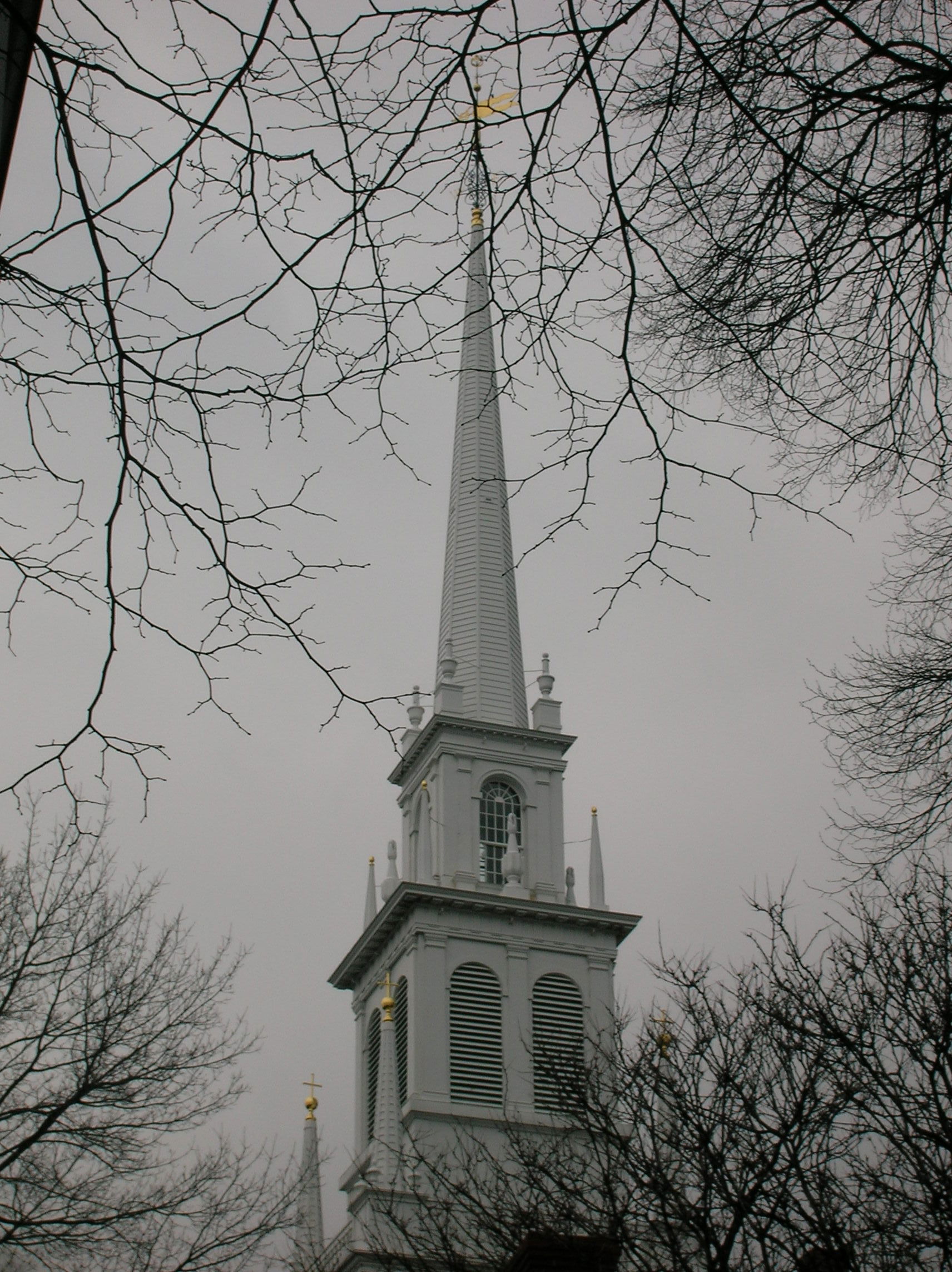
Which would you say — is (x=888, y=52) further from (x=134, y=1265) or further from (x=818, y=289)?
(x=134, y=1265)

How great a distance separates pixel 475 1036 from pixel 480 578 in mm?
13519

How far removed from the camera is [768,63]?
7.26 m

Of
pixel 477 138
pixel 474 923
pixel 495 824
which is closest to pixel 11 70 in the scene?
pixel 477 138

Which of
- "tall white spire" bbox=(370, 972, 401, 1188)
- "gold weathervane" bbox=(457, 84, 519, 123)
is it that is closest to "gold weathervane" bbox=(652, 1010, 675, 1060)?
"gold weathervane" bbox=(457, 84, 519, 123)

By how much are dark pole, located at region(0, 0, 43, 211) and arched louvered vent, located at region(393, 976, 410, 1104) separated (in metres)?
36.0

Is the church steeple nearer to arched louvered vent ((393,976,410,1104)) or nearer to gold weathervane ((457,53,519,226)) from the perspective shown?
arched louvered vent ((393,976,410,1104))

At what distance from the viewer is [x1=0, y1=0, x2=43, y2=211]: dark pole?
5.55 metres

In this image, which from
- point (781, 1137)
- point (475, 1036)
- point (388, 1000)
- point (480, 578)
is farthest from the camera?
point (480, 578)

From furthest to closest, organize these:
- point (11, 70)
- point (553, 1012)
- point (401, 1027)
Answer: point (401, 1027), point (553, 1012), point (11, 70)

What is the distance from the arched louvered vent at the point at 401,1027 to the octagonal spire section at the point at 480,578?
288 inches

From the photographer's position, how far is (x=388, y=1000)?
3941 cm

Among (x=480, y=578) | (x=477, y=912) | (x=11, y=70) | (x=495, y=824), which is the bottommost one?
(x=11, y=70)

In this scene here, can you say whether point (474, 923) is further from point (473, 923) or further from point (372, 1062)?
point (372, 1062)

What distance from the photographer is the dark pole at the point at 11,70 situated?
5555 mm
